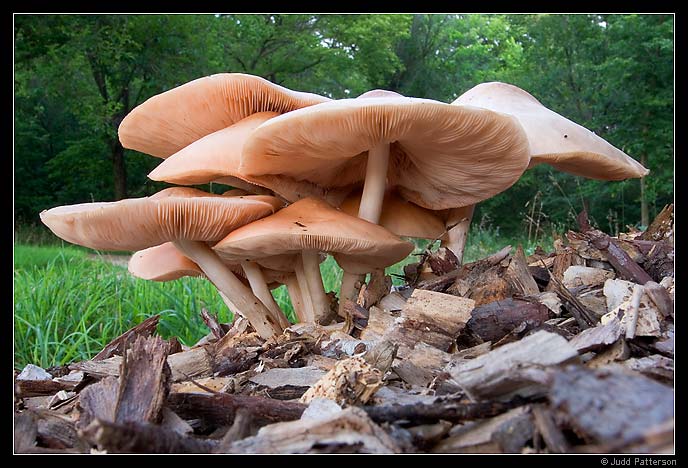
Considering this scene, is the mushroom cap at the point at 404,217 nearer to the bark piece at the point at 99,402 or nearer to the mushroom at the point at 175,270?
the mushroom at the point at 175,270

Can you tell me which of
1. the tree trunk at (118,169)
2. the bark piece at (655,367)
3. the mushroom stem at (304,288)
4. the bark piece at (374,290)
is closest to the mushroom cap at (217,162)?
the mushroom stem at (304,288)

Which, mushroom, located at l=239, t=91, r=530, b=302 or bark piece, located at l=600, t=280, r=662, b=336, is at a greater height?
mushroom, located at l=239, t=91, r=530, b=302

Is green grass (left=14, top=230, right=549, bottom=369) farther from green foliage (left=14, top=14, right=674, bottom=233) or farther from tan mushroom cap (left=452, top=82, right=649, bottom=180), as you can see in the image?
green foliage (left=14, top=14, right=674, bottom=233)

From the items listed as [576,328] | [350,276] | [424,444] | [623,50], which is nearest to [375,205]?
[350,276]

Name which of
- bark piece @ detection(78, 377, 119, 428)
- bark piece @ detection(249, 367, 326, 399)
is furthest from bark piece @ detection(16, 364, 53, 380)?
bark piece @ detection(249, 367, 326, 399)

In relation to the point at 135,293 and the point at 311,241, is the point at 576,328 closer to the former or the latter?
the point at 311,241

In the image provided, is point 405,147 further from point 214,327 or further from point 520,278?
point 214,327
